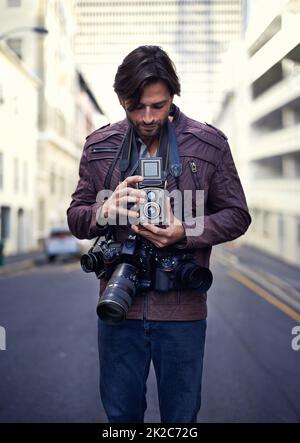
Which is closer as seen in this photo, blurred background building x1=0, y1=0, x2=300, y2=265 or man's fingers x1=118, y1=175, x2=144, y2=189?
man's fingers x1=118, y1=175, x2=144, y2=189

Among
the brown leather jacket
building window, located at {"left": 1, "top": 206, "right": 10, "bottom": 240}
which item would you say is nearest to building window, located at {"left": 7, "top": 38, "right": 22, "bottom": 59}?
building window, located at {"left": 1, "top": 206, "right": 10, "bottom": 240}

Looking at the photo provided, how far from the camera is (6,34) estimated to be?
282 cm

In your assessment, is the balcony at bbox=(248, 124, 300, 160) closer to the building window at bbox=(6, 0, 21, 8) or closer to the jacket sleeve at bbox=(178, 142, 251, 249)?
the jacket sleeve at bbox=(178, 142, 251, 249)

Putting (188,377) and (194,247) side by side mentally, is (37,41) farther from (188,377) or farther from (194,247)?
(188,377)

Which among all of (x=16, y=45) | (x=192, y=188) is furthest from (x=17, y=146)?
(x=192, y=188)

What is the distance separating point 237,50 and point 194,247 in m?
1.22

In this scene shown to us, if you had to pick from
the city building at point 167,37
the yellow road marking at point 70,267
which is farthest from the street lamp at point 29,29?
the yellow road marking at point 70,267

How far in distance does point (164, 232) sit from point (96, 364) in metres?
3.34

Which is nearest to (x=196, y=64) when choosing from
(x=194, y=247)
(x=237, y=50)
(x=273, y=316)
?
(x=237, y=50)

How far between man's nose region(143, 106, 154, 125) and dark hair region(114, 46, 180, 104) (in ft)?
0.15

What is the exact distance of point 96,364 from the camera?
5113mm

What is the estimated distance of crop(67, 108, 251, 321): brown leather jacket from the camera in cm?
216

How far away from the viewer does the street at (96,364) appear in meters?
3.74

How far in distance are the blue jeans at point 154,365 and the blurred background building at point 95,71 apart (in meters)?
1.02
